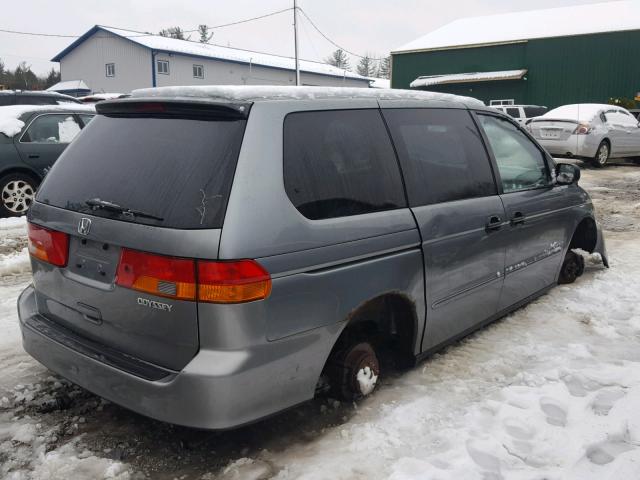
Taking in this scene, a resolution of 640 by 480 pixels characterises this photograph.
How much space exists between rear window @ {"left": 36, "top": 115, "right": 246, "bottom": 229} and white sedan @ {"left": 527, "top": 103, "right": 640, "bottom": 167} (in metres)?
13.7

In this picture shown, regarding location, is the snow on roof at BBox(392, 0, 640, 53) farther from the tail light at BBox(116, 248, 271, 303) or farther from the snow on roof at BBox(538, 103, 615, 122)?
the tail light at BBox(116, 248, 271, 303)

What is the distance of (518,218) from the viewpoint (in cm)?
407

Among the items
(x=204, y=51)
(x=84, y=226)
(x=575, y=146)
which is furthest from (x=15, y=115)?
(x=204, y=51)

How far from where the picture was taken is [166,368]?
2.48 meters

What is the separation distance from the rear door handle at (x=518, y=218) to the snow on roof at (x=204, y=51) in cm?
3864

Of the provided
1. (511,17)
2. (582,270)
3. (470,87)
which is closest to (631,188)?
(582,270)

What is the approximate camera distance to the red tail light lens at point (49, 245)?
111 inches

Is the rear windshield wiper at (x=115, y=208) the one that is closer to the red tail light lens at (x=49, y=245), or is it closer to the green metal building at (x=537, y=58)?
the red tail light lens at (x=49, y=245)

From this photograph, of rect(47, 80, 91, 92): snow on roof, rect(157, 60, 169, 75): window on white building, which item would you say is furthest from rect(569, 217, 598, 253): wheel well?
rect(47, 80, 91, 92): snow on roof

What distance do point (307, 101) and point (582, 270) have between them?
153 inches

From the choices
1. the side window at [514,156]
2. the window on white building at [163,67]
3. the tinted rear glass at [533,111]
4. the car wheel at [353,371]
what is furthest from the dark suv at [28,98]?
the window on white building at [163,67]

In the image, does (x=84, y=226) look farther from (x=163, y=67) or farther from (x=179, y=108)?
(x=163, y=67)

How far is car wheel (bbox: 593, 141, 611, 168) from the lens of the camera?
1503 centimetres

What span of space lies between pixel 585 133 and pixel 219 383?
14.5 m
